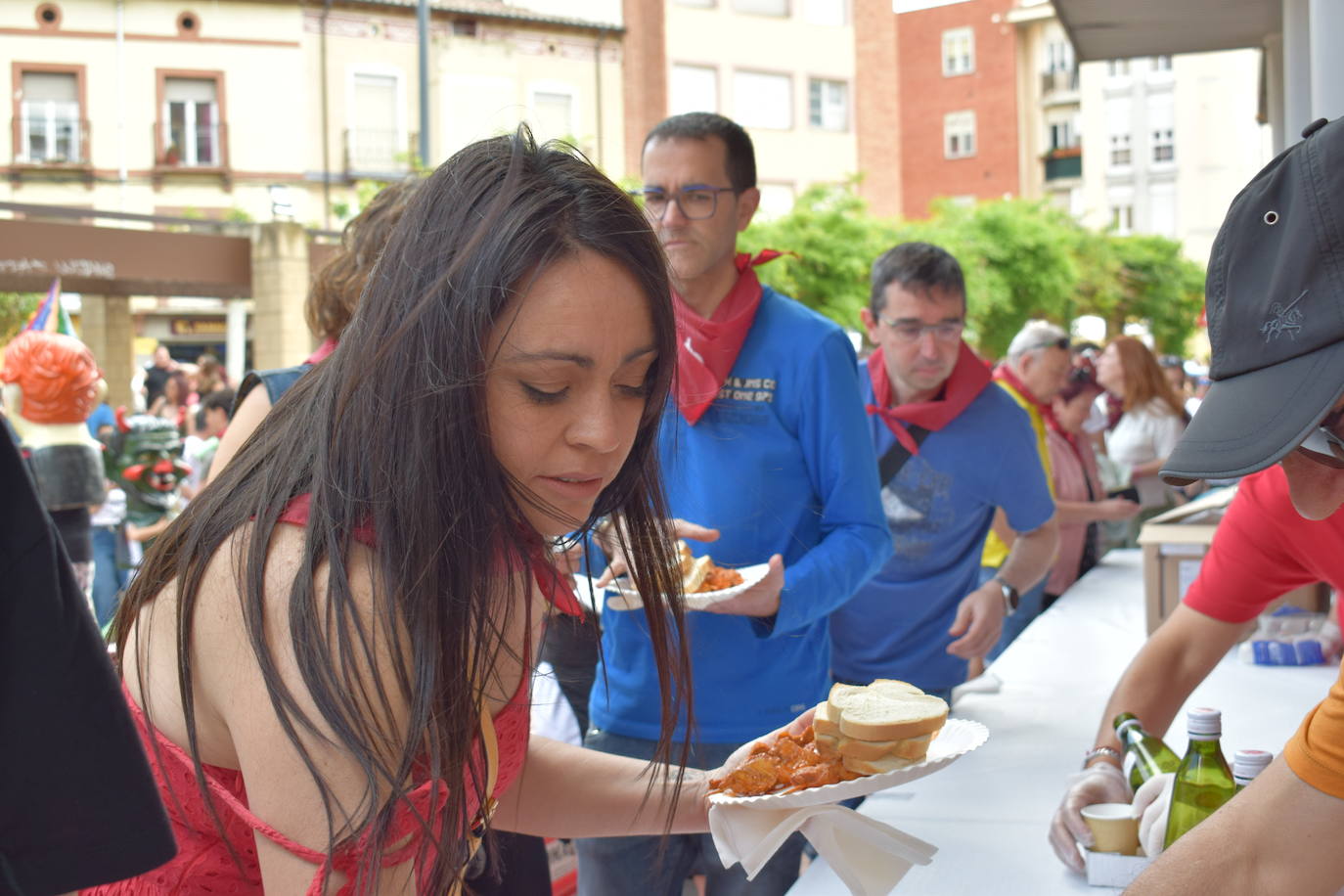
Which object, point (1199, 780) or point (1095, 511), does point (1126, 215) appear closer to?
point (1095, 511)

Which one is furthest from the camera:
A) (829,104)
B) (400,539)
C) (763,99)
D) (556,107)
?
(829,104)

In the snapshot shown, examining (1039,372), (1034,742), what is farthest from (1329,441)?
(1039,372)

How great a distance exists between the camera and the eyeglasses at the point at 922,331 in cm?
345

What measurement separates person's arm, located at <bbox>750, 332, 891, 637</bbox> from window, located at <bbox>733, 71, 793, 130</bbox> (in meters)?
27.7

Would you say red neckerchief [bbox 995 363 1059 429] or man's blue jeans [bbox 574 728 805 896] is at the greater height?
red neckerchief [bbox 995 363 1059 429]

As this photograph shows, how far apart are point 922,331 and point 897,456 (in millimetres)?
353

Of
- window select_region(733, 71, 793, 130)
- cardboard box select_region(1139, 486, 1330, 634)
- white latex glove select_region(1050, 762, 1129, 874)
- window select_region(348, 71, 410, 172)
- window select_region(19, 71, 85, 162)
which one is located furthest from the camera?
window select_region(733, 71, 793, 130)

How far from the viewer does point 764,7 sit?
29.3 metres

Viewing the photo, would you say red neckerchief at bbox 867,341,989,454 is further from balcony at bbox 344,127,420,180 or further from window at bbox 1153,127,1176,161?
window at bbox 1153,127,1176,161

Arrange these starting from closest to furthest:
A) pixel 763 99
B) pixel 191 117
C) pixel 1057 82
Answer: pixel 191 117
pixel 763 99
pixel 1057 82

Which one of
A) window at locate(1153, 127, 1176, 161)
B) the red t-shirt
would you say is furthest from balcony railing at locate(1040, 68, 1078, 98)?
the red t-shirt

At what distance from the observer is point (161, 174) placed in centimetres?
2548

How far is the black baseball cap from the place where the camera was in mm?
1183

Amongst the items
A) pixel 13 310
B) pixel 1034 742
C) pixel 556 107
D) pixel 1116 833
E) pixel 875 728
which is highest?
pixel 556 107
